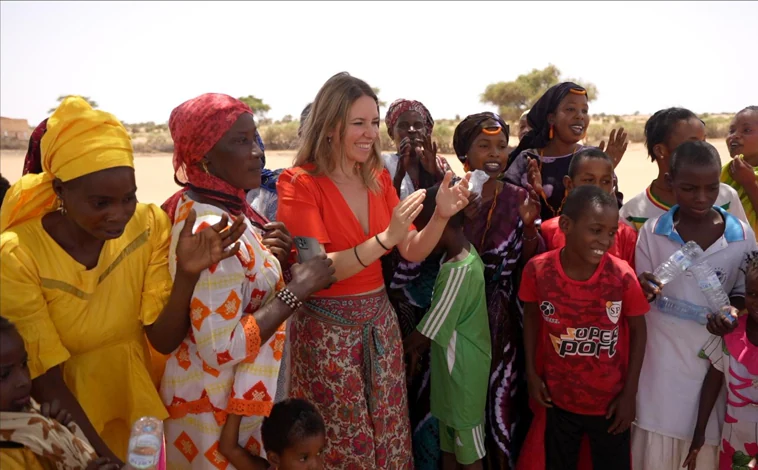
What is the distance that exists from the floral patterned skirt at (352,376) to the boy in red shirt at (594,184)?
1.17 meters

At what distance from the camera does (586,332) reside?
11.3 ft

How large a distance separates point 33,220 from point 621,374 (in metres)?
2.92

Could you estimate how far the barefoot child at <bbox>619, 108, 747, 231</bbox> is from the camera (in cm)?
382

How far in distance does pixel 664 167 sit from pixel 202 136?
291 centimetres

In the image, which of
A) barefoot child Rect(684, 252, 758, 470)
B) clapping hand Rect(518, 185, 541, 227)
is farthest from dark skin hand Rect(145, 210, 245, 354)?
barefoot child Rect(684, 252, 758, 470)

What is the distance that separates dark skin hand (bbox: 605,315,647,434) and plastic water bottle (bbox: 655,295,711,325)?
0.18m

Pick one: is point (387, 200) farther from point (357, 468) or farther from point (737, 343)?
point (737, 343)

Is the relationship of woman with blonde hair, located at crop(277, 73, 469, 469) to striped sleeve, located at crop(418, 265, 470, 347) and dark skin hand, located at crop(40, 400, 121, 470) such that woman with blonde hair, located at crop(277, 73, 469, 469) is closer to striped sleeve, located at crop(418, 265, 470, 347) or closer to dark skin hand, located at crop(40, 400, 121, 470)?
striped sleeve, located at crop(418, 265, 470, 347)

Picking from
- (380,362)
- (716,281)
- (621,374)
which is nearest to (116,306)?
(380,362)

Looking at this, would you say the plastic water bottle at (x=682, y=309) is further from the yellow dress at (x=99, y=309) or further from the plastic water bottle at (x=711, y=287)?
the yellow dress at (x=99, y=309)

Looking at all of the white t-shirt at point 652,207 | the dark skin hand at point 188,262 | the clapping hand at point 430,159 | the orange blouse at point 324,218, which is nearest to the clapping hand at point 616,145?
the white t-shirt at point 652,207

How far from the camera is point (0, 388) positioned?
2117mm

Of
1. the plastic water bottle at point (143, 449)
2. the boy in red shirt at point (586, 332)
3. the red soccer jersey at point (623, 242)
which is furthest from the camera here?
the red soccer jersey at point (623, 242)

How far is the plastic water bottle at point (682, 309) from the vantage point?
3.45 m
